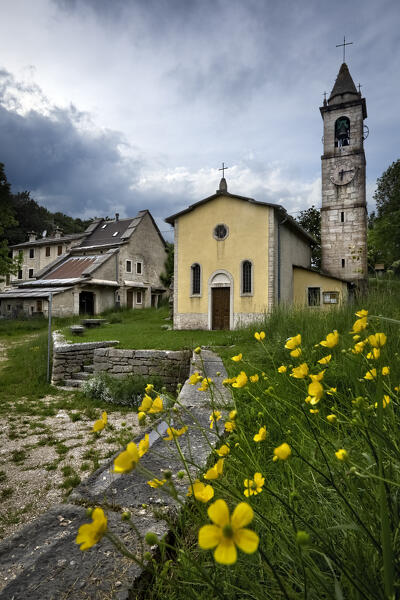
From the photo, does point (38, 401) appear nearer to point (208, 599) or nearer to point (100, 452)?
point (100, 452)

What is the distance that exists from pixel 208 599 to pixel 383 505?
2.56ft

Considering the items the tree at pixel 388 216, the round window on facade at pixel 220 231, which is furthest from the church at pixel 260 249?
the tree at pixel 388 216

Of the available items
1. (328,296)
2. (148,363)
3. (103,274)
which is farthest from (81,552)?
(103,274)

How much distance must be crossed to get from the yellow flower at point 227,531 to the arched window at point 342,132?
23645 mm

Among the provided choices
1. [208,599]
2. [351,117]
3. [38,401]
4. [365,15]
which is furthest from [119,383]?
[351,117]

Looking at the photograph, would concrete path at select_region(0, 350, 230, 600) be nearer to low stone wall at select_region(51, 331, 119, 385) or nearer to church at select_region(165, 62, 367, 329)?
low stone wall at select_region(51, 331, 119, 385)

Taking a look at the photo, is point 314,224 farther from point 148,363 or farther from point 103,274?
point 148,363

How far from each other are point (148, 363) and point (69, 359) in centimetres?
258

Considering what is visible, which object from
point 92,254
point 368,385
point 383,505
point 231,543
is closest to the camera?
point 231,543

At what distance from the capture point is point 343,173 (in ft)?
63.9

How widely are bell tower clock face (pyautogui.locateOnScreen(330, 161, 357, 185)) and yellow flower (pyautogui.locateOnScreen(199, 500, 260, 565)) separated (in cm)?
2241

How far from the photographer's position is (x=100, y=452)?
4.70 m

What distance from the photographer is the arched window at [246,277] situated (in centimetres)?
1502

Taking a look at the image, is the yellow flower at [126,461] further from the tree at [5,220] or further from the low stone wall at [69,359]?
the tree at [5,220]
